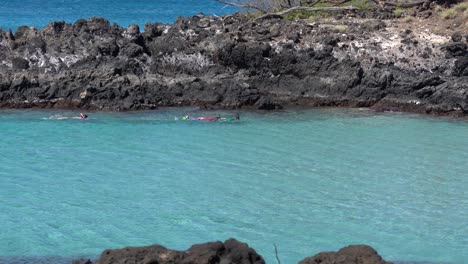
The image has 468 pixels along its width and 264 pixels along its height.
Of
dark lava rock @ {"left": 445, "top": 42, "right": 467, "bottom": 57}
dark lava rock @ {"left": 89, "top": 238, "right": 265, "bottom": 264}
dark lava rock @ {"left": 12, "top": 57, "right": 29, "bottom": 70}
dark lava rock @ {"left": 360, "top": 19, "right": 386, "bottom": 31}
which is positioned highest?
dark lava rock @ {"left": 360, "top": 19, "right": 386, "bottom": 31}

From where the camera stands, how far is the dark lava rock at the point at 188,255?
930 cm

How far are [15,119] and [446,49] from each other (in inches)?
517

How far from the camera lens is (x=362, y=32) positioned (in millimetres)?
27562

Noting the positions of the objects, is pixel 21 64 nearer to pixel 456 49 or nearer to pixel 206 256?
pixel 456 49

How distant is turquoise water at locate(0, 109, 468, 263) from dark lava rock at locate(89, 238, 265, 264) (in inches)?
154

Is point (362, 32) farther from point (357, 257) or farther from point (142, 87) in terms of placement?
point (357, 257)

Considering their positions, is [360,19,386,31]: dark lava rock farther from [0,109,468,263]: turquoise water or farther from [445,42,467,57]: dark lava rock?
[0,109,468,263]: turquoise water

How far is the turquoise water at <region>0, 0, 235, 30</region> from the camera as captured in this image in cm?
5038

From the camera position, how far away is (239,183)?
18125mm

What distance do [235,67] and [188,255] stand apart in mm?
17457

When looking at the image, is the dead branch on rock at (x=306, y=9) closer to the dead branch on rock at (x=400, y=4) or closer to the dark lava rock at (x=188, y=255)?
the dead branch on rock at (x=400, y=4)

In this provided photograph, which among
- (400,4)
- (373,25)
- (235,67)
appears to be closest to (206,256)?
(235,67)

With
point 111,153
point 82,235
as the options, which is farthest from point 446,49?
point 82,235

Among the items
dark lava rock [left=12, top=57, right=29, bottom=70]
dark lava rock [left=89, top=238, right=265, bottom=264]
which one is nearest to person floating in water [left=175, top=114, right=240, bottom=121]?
dark lava rock [left=12, top=57, right=29, bottom=70]
